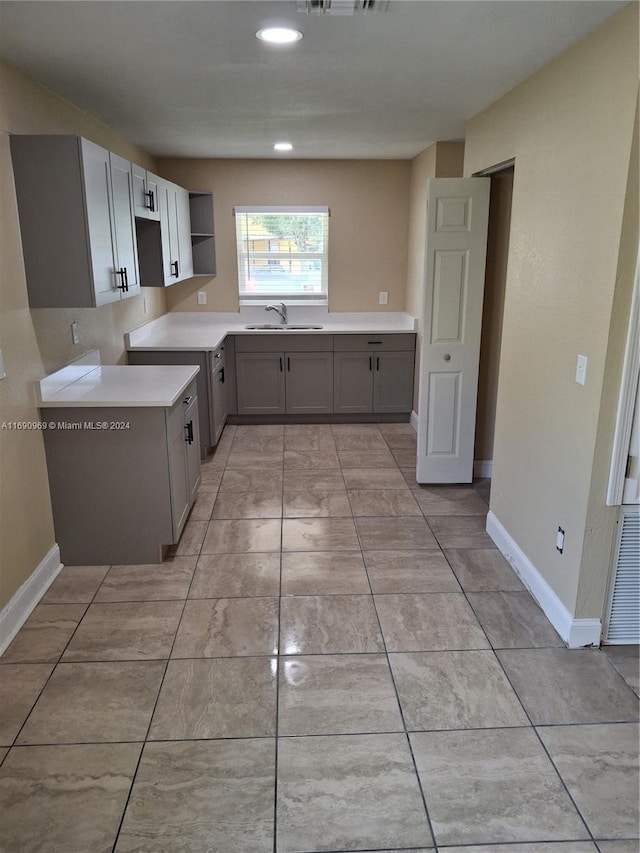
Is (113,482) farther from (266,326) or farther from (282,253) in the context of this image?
(282,253)

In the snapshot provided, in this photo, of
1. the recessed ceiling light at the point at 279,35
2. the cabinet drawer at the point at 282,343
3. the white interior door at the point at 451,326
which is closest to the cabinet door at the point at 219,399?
the cabinet drawer at the point at 282,343

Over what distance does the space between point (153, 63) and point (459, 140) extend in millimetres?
2714

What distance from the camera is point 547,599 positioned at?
2.75 metres

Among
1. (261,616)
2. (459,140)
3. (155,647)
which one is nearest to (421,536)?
(261,616)

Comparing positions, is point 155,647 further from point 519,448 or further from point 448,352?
point 448,352

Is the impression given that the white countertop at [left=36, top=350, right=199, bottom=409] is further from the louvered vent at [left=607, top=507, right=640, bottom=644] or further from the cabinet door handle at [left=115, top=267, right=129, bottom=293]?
the louvered vent at [left=607, top=507, right=640, bottom=644]

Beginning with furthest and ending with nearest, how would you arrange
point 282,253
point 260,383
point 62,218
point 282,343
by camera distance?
point 282,253, point 260,383, point 282,343, point 62,218

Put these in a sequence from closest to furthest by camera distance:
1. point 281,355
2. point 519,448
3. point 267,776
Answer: point 267,776 < point 519,448 < point 281,355

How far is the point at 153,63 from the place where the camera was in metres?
2.55

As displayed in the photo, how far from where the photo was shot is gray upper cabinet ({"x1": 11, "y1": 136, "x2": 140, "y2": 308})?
2.65 metres

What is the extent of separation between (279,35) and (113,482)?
6.97 feet

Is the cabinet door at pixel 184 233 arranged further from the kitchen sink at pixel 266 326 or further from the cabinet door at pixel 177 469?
the cabinet door at pixel 177 469

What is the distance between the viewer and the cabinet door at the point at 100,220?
9.05ft

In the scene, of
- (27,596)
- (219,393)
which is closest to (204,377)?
(219,393)
